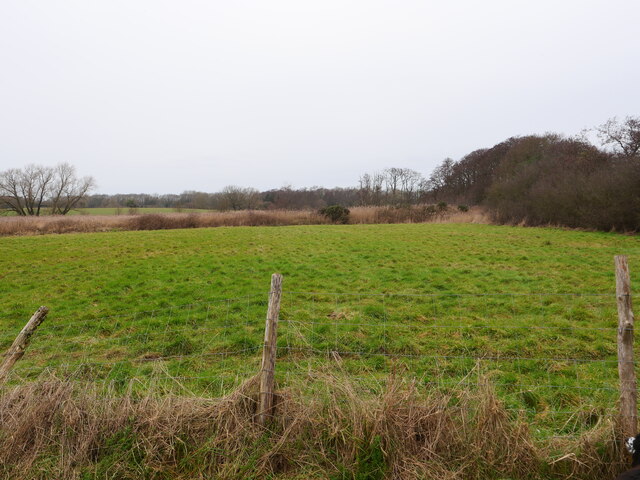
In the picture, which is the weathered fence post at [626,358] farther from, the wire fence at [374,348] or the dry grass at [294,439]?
the wire fence at [374,348]

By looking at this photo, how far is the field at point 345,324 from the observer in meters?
3.94

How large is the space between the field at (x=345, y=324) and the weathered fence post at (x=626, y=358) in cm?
35

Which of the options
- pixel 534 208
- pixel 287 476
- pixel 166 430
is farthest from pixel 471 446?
pixel 534 208

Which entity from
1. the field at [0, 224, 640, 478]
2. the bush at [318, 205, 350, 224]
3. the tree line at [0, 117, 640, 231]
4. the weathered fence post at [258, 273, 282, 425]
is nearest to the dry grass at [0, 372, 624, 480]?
the weathered fence post at [258, 273, 282, 425]

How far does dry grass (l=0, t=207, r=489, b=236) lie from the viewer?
84.2 ft

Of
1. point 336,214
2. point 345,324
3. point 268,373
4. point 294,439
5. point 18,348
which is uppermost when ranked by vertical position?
point 336,214

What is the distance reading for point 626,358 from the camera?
103 inches

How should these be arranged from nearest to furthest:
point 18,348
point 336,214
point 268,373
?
point 268,373, point 18,348, point 336,214

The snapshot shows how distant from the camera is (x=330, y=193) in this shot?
67.3 meters

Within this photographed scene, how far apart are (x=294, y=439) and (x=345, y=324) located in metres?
3.34

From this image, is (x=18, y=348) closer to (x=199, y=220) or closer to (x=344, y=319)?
(x=344, y=319)

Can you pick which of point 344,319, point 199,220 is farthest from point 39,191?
point 344,319

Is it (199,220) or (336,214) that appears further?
(336,214)

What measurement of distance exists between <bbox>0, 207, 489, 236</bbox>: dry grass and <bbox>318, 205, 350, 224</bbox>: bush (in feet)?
2.05
